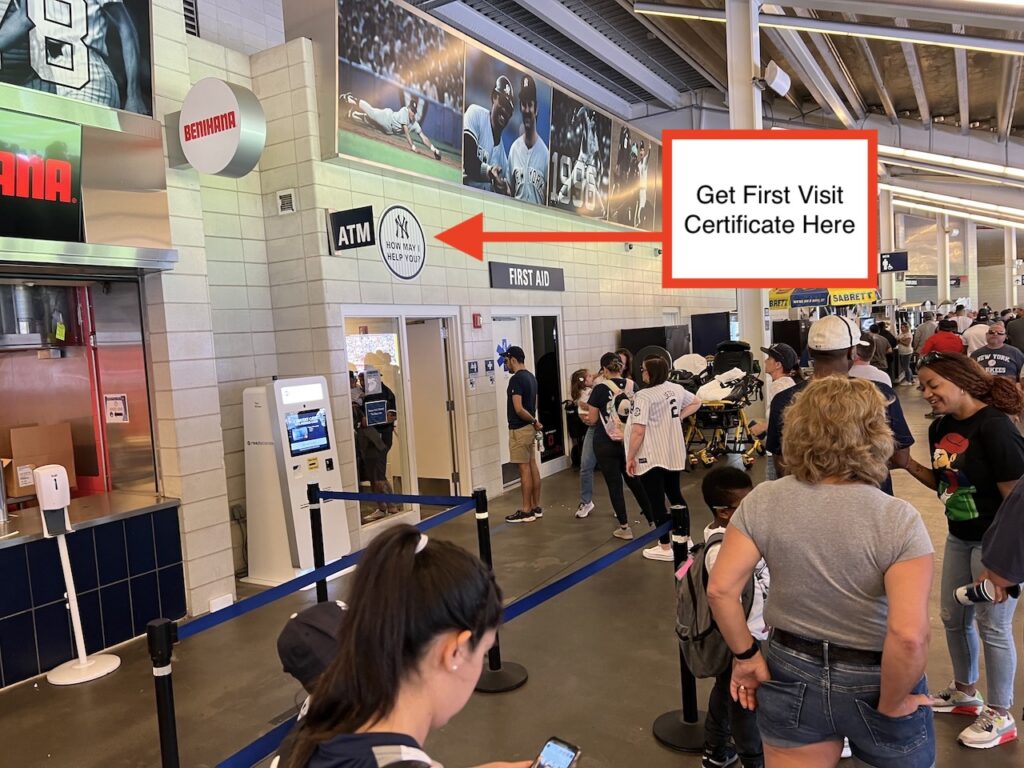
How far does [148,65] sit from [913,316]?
94.1 feet

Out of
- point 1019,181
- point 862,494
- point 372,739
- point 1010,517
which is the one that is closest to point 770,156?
point 1010,517

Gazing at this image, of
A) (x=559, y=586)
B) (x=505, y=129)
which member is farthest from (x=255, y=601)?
(x=505, y=129)

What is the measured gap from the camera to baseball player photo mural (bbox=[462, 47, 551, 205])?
23.3ft

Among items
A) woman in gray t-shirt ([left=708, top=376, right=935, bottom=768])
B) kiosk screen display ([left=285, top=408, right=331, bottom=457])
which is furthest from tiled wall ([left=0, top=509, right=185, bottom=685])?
woman in gray t-shirt ([left=708, top=376, right=935, bottom=768])

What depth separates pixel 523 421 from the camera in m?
7.04

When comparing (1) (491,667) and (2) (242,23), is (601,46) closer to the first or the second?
Result: (2) (242,23)

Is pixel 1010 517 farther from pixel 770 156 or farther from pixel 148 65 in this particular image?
pixel 148 65

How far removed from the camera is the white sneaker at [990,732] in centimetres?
292

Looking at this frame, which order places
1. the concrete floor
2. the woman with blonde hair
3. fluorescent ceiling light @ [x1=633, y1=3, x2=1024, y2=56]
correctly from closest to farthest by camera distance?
the woman with blonde hair → the concrete floor → fluorescent ceiling light @ [x1=633, y1=3, x2=1024, y2=56]

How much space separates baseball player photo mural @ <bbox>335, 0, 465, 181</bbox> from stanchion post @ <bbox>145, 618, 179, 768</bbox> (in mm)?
4509

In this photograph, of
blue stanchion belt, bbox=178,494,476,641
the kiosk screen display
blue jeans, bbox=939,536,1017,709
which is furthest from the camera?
the kiosk screen display

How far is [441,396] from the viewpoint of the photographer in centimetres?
780

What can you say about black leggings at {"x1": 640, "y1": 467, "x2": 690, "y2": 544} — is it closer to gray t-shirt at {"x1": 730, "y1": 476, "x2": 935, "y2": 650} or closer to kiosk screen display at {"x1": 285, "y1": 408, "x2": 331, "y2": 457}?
kiosk screen display at {"x1": 285, "y1": 408, "x2": 331, "y2": 457}

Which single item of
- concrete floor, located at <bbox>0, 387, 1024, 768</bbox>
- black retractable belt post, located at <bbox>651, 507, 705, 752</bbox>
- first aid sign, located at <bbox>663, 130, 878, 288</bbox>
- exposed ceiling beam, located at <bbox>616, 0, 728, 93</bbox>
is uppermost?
exposed ceiling beam, located at <bbox>616, 0, 728, 93</bbox>
